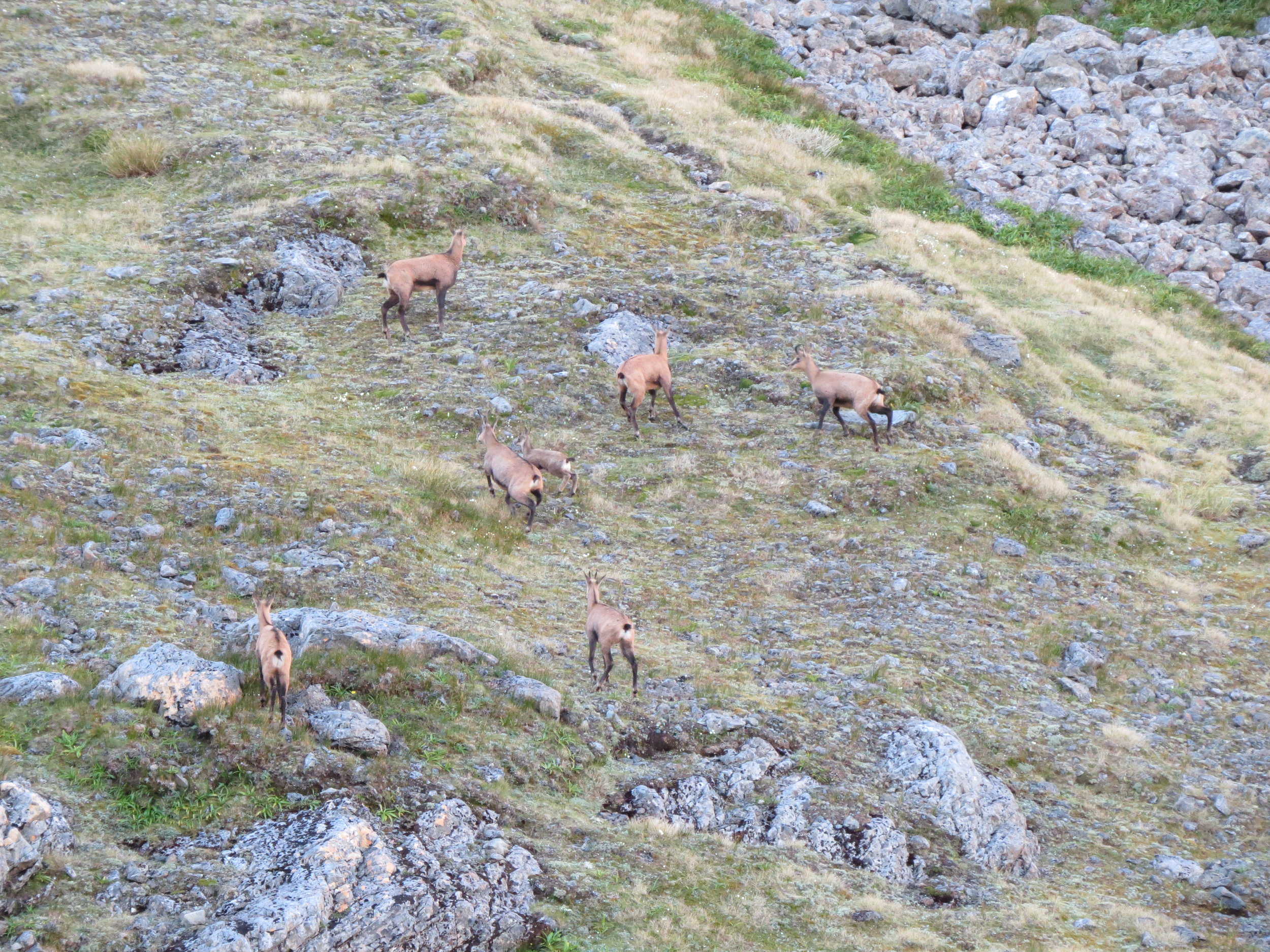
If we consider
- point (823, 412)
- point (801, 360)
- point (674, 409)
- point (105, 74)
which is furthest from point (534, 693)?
point (105, 74)

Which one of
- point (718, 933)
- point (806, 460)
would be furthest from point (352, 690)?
point (806, 460)

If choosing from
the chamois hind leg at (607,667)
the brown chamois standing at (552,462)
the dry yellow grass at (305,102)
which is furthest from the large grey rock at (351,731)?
the dry yellow grass at (305,102)

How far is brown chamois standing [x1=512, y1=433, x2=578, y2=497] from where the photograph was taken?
16.4m

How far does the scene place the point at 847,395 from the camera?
18984mm

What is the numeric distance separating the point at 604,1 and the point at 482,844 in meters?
39.7

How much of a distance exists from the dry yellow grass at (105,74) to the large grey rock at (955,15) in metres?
32.3

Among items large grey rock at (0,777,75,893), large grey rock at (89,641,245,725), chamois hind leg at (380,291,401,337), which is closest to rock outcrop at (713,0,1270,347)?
chamois hind leg at (380,291,401,337)

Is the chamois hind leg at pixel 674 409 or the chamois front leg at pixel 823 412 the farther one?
the chamois front leg at pixel 823 412

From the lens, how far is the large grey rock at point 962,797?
1094 cm

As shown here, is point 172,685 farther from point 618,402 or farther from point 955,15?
point 955,15

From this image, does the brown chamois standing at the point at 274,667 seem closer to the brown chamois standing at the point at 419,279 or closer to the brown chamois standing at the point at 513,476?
the brown chamois standing at the point at 513,476

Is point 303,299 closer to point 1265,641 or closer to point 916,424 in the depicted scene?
point 916,424

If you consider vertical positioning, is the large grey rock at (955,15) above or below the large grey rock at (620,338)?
above

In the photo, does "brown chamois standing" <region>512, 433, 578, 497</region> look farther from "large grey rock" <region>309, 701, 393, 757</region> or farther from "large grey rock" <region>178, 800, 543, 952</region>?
"large grey rock" <region>178, 800, 543, 952</region>
